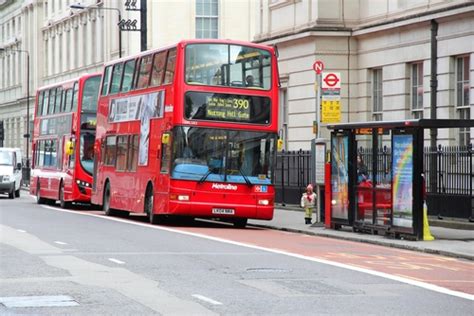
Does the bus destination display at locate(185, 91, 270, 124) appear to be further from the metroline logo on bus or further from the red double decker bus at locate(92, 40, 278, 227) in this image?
the metroline logo on bus

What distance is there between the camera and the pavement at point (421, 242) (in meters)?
21.2

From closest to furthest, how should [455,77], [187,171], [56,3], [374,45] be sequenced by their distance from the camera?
[187,171] < [455,77] < [374,45] < [56,3]

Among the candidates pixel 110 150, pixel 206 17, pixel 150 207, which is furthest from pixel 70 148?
pixel 206 17

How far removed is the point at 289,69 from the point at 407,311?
29059 millimetres

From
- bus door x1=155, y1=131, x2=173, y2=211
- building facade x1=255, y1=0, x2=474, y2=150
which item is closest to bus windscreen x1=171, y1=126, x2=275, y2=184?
bus door x1=155, y1=131, x2=173, y2=211

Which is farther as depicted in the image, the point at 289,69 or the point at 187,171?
the point at 289,69

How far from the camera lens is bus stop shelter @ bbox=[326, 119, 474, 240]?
22938 millimetres

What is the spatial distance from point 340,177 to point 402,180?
2.85 meters

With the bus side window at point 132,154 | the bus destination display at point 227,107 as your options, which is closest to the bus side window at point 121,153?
the bus side window at point 132,154

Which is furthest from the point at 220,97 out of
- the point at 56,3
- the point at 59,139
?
the point at 56,3

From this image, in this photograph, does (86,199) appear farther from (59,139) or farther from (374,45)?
(374,45)

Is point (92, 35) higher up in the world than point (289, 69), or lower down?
higher up

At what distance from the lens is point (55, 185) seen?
1591 inches

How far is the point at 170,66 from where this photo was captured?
1088 inches
